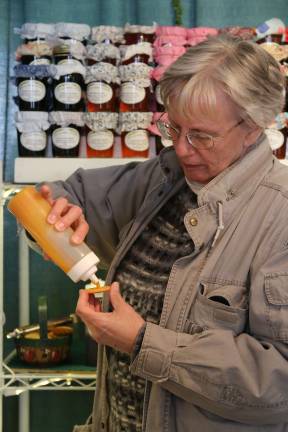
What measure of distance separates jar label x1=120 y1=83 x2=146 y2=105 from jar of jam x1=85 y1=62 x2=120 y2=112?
0.03 m

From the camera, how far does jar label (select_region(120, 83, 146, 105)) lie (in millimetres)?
1652

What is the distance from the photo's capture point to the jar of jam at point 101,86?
5.39ft

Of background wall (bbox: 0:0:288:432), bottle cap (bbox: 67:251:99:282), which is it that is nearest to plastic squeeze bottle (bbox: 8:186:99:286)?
bottle cap (bbox: 67:251:99:282)

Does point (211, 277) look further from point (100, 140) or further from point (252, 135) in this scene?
point (100, 140)

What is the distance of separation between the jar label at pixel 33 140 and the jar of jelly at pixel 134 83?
21 centimetres

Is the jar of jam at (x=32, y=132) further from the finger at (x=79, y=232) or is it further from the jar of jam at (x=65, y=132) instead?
the finger at (x=79, y=232)

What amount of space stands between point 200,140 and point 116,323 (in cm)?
29

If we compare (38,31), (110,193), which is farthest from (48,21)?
(110,193)

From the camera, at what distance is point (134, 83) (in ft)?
5.41

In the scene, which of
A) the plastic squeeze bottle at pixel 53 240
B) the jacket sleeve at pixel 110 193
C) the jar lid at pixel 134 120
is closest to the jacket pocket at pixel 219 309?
the plastic squeeze bottle at pixel 53 240

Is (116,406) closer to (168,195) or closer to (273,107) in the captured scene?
(168,195)

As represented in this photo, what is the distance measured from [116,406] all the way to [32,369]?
0.64 m

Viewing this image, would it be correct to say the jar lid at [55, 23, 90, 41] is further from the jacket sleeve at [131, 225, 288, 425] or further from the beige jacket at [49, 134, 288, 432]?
the jacket sleeve at [131, 225, 288, 425]

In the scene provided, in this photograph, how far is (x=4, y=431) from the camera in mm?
2141
